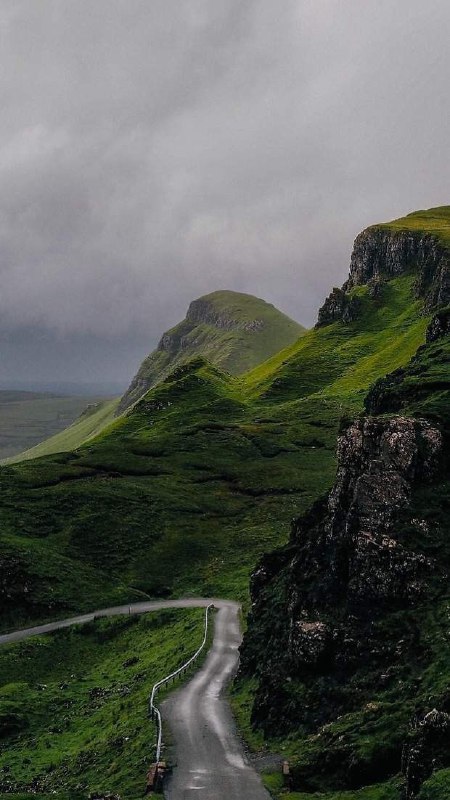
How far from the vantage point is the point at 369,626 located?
40.4 metres

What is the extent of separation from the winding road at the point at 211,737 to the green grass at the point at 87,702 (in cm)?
184

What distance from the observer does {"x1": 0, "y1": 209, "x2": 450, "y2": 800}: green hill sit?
35.7m

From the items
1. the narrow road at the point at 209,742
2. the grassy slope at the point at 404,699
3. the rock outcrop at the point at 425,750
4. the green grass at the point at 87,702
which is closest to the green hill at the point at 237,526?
the grassy slope at the point at 404,699

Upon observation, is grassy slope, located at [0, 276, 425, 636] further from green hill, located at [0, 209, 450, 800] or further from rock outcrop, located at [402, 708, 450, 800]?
rock outcrop, located at [402, 708, 450, 800]

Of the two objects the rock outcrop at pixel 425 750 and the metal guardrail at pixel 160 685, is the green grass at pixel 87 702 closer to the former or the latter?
the metal guardrail at pixel 160 685

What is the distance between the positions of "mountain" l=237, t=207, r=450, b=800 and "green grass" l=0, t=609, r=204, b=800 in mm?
8193

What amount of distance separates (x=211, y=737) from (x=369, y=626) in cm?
1103

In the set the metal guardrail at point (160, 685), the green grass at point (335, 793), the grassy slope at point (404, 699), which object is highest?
the grassy slope at point (404, 699)

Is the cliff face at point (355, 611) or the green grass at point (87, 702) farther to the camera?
the green grass at point (87, 702)

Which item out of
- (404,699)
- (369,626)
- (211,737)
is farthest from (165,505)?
(404,699)

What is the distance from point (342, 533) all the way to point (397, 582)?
6.07m

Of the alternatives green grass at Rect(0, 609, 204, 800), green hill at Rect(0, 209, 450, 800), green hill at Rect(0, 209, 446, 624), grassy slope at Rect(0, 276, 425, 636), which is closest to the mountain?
green hill at Rect(0, 209, 450, 800)

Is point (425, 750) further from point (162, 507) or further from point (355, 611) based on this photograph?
point (162, 507)

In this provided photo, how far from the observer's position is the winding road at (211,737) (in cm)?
3375
